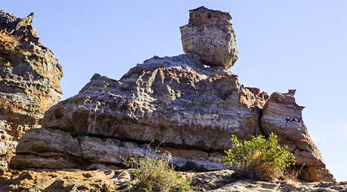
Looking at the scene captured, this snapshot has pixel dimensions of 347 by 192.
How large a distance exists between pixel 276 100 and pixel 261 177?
633 centimetres

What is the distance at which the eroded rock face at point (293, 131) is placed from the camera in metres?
15.0

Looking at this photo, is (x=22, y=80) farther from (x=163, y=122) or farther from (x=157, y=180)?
(x=157, y=180)

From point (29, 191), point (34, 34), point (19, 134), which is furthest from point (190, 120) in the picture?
point (34, 34)

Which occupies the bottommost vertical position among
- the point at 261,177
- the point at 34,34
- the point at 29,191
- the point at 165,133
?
the point at 29,191

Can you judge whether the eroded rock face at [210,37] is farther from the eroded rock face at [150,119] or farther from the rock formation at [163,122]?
the eroded rock face at [150,119]

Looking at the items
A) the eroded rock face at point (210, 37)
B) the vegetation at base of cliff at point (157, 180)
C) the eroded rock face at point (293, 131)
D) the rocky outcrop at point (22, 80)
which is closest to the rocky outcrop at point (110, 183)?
the vegetation at base of cliff at point (157, 180)

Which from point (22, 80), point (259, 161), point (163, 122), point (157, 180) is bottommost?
point (157, 180)

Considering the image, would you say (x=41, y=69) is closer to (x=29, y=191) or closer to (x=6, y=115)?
(x=6, y=115)

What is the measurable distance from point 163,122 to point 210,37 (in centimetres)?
616

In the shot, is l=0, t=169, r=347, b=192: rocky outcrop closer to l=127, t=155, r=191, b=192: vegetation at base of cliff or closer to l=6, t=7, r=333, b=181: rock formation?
l=127, t=155, r=191, b=192: vegetation at base of cliff

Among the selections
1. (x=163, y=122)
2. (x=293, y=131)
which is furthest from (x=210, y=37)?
(x=163, y=122)

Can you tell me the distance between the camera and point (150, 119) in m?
14.1

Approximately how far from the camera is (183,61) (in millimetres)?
17656

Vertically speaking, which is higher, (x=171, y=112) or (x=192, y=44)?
(x=192, y=44)
